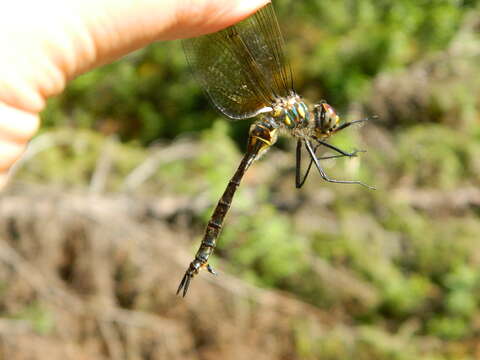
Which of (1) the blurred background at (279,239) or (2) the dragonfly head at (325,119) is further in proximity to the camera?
(1) the blurred background at (279,239)

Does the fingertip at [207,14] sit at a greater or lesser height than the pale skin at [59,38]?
greater

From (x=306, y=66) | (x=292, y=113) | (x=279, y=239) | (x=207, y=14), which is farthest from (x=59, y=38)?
(x=306, y=66)

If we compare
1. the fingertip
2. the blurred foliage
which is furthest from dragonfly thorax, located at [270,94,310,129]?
the blurred foliage

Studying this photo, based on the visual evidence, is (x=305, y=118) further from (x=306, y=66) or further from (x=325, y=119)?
(x=306, y=66)

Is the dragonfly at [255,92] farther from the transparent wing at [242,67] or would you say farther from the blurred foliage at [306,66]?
the blurred foliage at [306,66]

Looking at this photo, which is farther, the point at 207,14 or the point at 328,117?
the point at 328,117

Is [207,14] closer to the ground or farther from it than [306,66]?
closer to the ground

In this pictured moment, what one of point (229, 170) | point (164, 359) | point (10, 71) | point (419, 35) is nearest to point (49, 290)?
point (164, 359)

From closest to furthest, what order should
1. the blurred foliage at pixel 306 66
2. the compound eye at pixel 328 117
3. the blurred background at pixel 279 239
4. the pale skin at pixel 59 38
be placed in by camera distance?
the pale skin at pixel 59 38
the compound eye at pixel 328 117
the blurred background at pixel 279 239
the blurred foliage at pixel 306 66

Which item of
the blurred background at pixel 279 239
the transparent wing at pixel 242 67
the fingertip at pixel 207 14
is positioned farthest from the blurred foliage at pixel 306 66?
the fingertip at pixel 207 14
